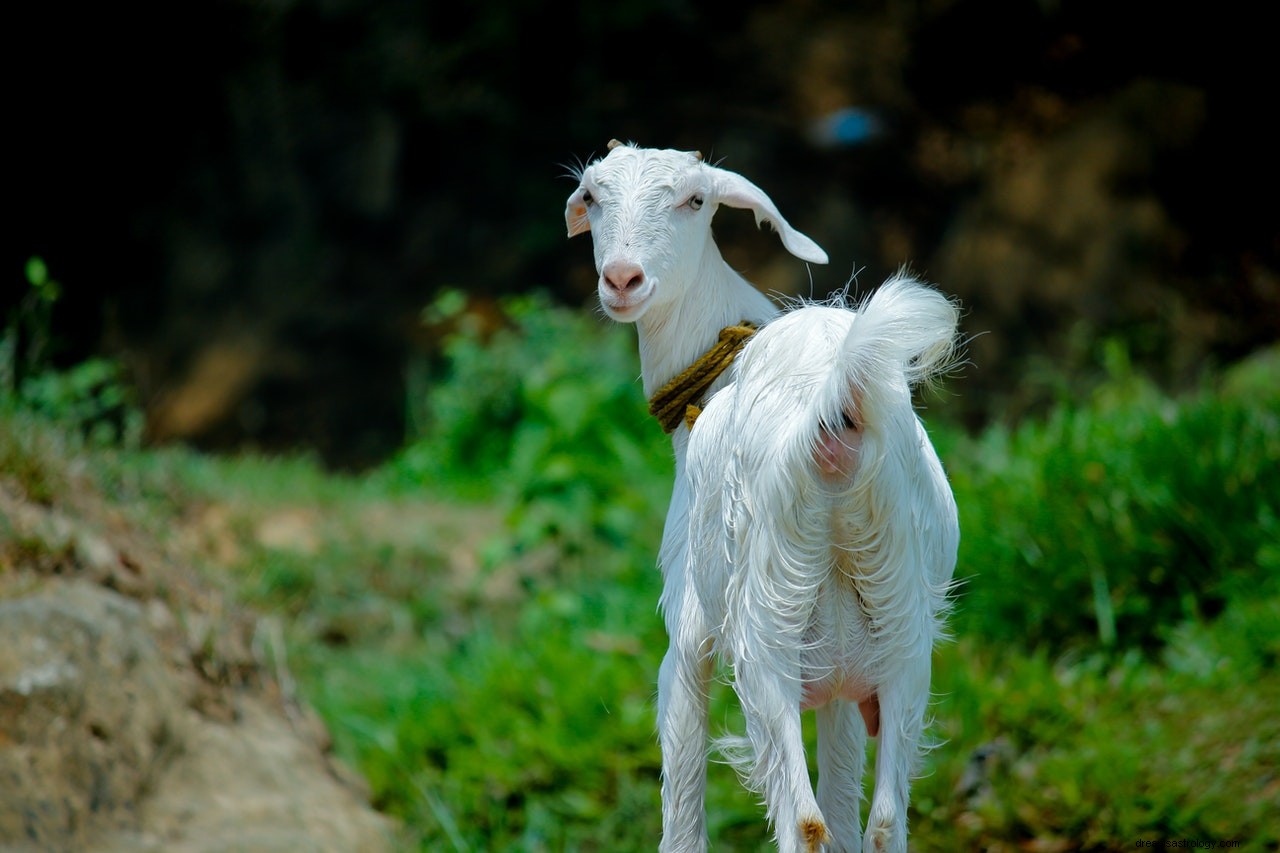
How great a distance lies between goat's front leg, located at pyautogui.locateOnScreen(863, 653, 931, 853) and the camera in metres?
2.26

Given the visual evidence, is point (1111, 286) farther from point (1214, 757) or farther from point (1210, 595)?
point (1214, 757)

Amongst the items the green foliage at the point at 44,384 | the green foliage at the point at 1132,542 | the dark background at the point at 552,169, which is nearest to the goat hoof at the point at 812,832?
the green foliage at the point at 1132,542

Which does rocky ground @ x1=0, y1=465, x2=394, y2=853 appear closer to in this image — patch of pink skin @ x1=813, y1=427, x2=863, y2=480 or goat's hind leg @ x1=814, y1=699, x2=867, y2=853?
goat's hind leg @ x1=814, y1=699, x2=867, y2=853

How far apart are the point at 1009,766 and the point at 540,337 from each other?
4018 millimetres

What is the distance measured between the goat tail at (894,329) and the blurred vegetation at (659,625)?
36.5 inches

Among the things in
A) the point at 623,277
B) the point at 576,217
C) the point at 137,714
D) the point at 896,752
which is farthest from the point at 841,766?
the point at 137,714

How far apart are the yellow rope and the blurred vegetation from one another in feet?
2.20

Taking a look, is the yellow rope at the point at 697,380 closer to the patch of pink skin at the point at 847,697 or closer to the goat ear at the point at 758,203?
the goat ear at the point at 758,203

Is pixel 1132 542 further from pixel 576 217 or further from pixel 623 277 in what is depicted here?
pixel 623 277

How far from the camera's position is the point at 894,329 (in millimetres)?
2111

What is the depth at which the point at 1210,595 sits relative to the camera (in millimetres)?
4387

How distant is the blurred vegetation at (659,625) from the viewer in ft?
12.4

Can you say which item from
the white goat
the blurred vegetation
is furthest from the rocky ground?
the white goat

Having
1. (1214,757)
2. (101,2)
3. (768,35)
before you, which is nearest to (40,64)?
(101,2)
